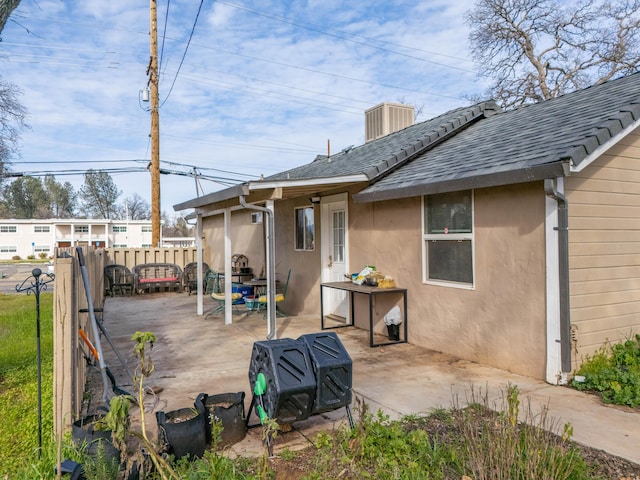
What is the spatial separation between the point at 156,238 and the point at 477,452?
44.5 feet

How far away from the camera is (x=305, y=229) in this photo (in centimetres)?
920

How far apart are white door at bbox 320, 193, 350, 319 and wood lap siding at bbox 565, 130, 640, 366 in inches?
151

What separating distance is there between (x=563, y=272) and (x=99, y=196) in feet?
192

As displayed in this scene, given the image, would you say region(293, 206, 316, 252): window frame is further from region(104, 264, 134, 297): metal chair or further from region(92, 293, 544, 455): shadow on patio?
region(104, 264, 134, 297): metal chair

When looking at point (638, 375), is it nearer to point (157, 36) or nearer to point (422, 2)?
point (422, 2)

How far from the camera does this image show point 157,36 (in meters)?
14.3

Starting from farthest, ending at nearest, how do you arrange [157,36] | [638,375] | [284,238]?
[157,36] → [284,238] → [638,375]

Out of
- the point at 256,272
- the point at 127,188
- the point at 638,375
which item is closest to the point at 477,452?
the point at 638,375

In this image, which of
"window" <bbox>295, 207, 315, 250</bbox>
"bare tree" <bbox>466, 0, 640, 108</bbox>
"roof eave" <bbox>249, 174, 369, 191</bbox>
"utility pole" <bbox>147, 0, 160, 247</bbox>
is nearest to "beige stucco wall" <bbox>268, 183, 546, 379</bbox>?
"roof eave" <bbox>249, 174, 369, 191</bbox>

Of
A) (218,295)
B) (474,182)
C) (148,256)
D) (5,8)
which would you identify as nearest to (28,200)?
(148,256)

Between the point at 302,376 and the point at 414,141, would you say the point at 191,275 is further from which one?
the point at 302,376

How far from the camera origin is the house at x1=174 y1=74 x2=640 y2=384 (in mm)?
4402

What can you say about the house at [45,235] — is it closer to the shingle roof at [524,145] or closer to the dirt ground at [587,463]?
the shingle roof at [524,145]

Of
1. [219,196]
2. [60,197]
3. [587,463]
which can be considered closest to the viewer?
[587,463]
